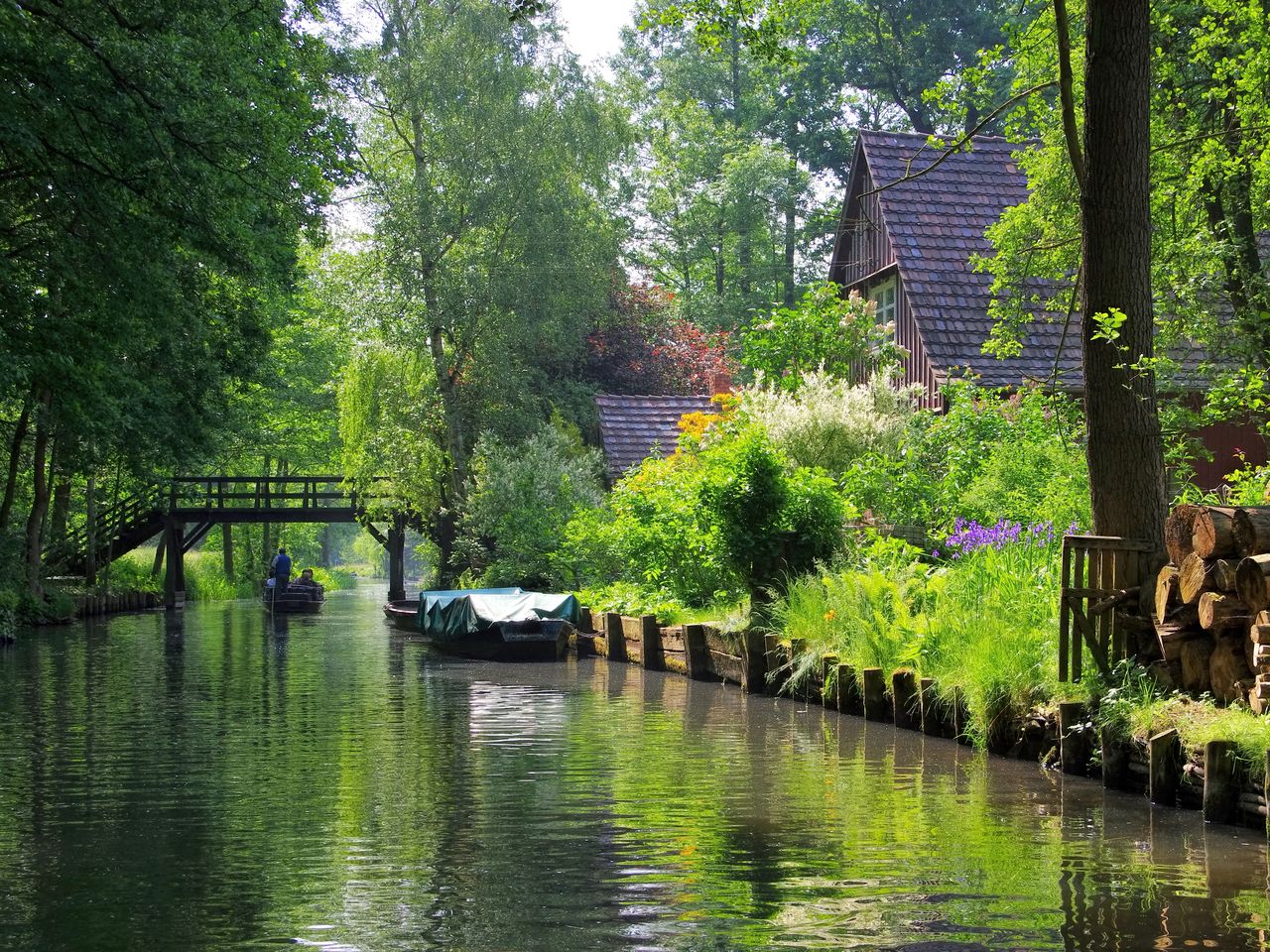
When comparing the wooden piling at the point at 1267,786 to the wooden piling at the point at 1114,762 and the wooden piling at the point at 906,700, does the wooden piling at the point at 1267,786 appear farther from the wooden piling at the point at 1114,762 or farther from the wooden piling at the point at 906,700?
the wooden piling at the point at 906,700

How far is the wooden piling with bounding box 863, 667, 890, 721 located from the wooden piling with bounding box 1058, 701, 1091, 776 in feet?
11.0

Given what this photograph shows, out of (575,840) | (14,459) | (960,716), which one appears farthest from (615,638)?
(575,840)

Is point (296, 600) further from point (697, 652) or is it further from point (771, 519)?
point (771, 519)

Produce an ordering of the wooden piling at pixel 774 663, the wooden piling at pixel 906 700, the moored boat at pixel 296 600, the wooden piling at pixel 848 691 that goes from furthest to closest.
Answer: the moored boat at pixel 296 600 < the wooden piling at pixel 774 663 < the wooden piling at pixel 848 691 < the wooden piling at pixel 906 700

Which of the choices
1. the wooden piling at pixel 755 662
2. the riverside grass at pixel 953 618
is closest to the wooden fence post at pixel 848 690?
the riverside grass at pixel 953 618

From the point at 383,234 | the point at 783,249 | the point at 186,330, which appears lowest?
the point at 186,330

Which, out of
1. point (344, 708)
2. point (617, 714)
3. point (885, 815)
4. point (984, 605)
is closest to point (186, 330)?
point (344, 708)

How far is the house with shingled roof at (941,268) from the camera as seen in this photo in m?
26.5

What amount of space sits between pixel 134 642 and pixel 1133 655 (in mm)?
21556

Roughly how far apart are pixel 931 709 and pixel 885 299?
18.0 metres

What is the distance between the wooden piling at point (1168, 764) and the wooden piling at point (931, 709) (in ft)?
11.4

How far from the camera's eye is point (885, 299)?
99.6 feet

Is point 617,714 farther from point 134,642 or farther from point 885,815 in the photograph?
point 134,642

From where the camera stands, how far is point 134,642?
28.1m
